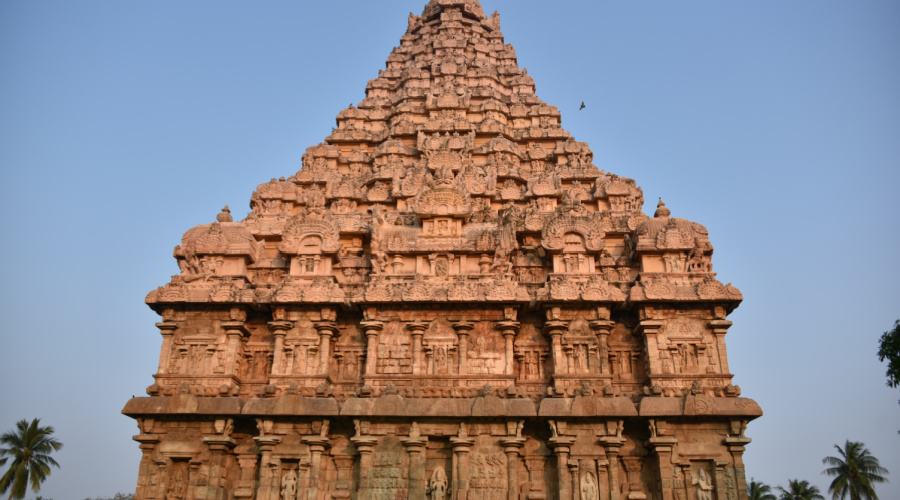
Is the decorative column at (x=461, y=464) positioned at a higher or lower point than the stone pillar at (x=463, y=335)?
lower

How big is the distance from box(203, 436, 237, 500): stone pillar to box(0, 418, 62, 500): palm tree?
57.6 feet

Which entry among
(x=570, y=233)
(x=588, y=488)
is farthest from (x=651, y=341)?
(x=588, y=488)

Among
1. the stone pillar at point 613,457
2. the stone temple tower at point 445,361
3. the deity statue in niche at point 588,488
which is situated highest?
the stone temple tower at point 445,361

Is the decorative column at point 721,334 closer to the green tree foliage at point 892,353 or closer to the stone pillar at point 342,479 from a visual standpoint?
the green tree foliage at point 892,353

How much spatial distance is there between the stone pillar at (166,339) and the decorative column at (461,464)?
8.15 meters

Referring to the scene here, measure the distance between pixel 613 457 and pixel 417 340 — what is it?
578cm

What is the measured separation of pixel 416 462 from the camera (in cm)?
1627

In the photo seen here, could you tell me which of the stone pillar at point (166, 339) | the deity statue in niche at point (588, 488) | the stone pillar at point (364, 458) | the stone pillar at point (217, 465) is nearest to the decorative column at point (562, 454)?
the deity statue in niche at point (588, 488)

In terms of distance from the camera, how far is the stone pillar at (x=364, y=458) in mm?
16141

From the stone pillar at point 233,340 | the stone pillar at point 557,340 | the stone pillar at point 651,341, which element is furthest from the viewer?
the stone pillar at point 233,340

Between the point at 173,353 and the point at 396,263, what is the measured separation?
6586 mm

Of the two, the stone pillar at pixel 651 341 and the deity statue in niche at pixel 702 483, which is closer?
the deity statue in niche at pixel 702 483

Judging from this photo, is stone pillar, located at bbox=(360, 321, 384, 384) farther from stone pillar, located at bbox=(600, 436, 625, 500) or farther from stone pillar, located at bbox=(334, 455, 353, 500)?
stone pillar, located at bbox=(600, 436, 625, 500)

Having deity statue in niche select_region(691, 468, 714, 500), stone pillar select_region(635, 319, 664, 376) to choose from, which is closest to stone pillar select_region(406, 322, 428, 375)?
stone pillar select_region(635, 319, 664, 376)
